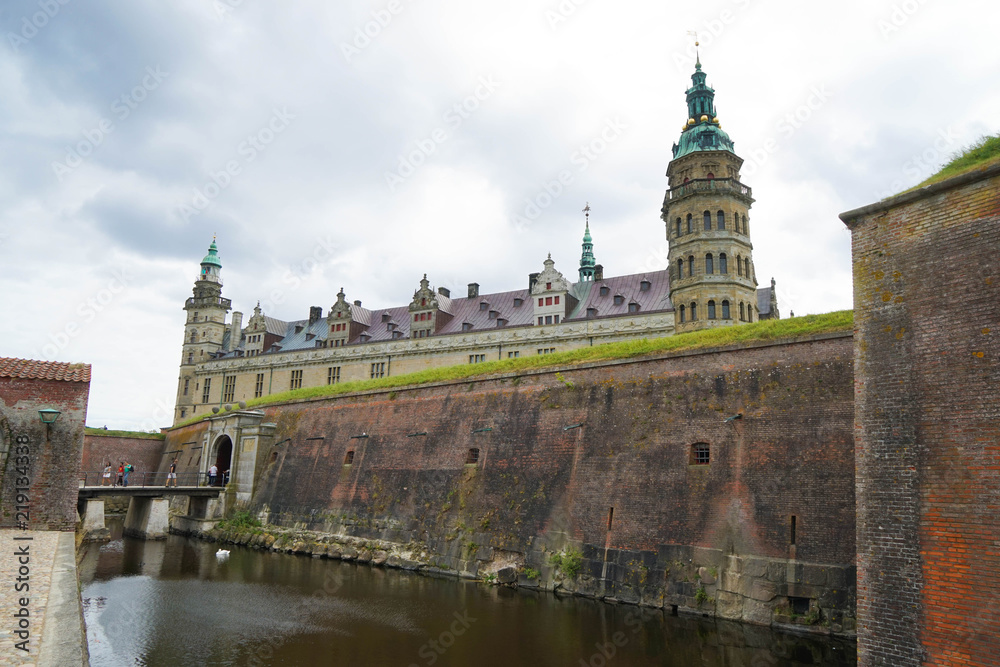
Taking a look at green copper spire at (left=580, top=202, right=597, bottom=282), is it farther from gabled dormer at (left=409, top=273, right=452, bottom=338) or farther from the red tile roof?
the red tile roof

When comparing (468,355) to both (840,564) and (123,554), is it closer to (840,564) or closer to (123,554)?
(123,554)

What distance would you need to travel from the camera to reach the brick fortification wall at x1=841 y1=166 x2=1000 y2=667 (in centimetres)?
863

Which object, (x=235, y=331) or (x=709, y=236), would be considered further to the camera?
(x=235, y=331)

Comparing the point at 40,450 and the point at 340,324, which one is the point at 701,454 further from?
the point at 340,324

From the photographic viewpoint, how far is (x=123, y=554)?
26672 millimetres

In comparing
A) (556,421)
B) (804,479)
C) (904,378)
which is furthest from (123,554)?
(904,378)

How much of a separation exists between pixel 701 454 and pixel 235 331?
208ft

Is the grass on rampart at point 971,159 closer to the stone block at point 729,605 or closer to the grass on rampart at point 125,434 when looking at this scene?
the stone block at point 729,605

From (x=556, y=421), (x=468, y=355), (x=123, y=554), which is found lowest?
(x=123, y=554)

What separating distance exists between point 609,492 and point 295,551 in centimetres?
1572

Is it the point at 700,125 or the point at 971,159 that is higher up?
the point at 700,125

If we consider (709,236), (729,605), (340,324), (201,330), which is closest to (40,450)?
(729,605)

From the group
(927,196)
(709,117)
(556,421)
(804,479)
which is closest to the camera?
(927,196)

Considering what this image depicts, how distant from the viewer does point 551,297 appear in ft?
169
